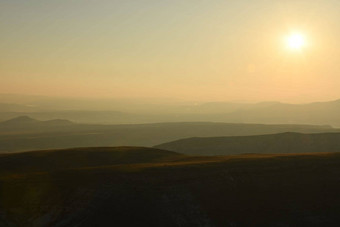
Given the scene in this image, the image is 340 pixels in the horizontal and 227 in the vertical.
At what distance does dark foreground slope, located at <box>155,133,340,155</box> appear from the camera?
138 m

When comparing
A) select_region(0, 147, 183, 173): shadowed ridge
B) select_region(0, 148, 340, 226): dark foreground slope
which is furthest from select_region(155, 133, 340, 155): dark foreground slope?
select_region(0, 148, 340, 226): dark foreground slope

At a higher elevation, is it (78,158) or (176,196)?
(78,158)

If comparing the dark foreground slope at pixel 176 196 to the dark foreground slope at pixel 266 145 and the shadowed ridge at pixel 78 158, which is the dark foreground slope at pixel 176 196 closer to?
the shadowed ridge at pixel 78 158

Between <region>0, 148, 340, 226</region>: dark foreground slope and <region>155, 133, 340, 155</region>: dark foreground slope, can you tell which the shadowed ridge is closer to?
<region>0, 148, 340, 226</region>: dark foreground slope

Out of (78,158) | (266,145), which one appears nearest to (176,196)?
(78,158)

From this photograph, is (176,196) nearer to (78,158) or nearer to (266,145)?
(78,158)

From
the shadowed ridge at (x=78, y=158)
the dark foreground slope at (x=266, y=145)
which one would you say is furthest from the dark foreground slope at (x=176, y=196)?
the dark foreground slope at (x=266, y=145)

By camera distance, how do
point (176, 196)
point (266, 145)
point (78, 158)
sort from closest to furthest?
point (176, 196) < point (78, 158) < point (266, 145)

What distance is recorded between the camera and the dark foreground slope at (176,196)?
39.9 m

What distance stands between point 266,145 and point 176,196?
358 ft

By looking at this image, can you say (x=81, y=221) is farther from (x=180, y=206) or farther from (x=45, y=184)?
(x=180, y=206)

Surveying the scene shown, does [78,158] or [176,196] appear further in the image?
[78,158]

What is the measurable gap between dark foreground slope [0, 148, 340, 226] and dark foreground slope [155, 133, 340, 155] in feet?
290

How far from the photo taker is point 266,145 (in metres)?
146
